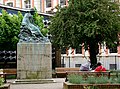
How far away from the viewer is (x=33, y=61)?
23.8 meters

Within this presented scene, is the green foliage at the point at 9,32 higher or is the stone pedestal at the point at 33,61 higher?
the green foliage at the point at 9,32

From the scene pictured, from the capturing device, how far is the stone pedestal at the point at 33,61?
77.7 feet

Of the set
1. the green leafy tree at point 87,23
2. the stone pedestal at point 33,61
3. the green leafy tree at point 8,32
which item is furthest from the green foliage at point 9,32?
the stone pedestal at point 33,61

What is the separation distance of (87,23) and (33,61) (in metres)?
11.9

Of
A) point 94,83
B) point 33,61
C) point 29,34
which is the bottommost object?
point 94,83

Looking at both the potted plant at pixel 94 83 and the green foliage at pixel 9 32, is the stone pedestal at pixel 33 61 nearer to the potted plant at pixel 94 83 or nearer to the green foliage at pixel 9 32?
the potted plant at pixel 94 83

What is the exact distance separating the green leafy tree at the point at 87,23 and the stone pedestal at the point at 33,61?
10.2 meters

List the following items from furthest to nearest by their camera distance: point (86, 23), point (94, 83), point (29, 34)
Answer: point (86, 23), point (29, 34), point (94, 83)

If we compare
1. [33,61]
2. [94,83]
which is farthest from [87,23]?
[94,83]

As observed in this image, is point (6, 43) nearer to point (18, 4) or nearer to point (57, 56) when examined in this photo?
point (57, 56)

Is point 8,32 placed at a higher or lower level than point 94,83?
higher

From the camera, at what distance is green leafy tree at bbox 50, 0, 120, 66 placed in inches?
1342

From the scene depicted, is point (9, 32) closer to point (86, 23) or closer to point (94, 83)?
point (86, 23)

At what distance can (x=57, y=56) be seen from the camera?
40.9m
